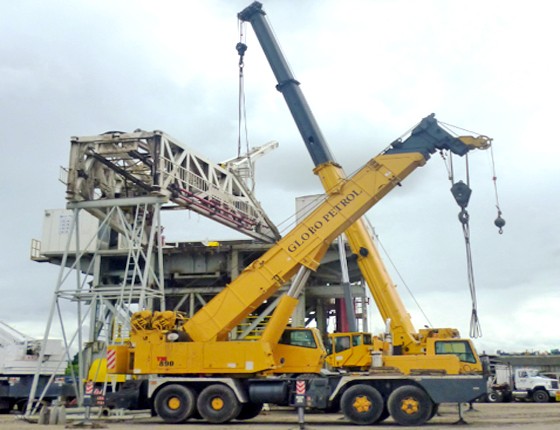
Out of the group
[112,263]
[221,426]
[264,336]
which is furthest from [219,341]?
[112,263]

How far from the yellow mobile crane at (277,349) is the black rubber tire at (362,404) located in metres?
0.03

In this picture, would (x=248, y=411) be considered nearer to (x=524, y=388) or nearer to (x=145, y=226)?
(x=145, y=226)

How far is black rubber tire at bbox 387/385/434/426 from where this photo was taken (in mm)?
17984

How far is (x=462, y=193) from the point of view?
1983cm

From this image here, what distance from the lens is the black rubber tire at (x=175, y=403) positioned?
766 inches

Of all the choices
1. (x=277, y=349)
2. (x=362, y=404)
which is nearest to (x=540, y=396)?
(x=362, y=404)


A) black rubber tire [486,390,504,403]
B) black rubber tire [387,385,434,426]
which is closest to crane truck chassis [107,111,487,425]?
black rubber tire [387,385,434,426]

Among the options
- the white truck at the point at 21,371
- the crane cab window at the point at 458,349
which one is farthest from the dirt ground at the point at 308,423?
the white truck at the point at 21,371

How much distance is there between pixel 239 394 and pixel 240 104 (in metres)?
15.6

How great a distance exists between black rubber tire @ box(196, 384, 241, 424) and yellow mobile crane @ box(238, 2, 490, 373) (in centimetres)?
508

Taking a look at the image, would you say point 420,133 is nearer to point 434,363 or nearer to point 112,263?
point 434,363

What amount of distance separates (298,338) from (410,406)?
4467mm

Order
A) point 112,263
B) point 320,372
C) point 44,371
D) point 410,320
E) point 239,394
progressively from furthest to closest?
point 112,263, point 44,371, point 410,320, point 320,372, point 239,394

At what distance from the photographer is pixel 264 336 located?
65.9 feet
